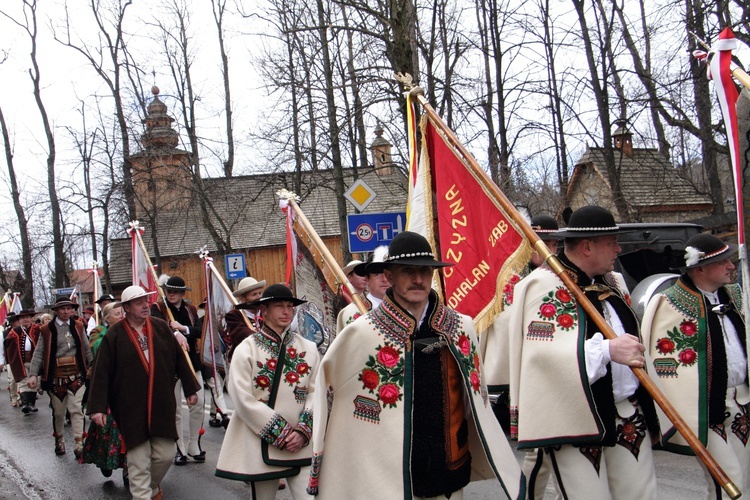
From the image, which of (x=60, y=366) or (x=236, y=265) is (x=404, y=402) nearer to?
(x=60, y=366)

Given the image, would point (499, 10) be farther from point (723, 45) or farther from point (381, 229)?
point (723, 45)

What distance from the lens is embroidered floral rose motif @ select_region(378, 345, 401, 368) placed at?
12.7ft

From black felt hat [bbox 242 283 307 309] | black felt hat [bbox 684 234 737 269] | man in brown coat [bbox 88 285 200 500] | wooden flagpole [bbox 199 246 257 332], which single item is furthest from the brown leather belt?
black felt hat [bbox 684 234 737 269]

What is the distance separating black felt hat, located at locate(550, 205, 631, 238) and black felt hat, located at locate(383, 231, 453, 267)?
0.88 metres

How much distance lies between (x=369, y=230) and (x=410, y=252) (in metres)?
7.37

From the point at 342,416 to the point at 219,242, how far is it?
24.2 m

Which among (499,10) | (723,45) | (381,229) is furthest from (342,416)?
(499,10)

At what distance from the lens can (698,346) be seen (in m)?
4.86

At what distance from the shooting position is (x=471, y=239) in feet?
19.5

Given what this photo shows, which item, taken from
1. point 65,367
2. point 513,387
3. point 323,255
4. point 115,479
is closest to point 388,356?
point 513,387

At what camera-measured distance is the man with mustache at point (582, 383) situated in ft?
13.7

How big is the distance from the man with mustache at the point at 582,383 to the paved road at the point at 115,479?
221cm

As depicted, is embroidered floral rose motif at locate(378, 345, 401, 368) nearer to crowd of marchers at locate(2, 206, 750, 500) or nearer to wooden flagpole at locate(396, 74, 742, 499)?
crowd of marchers at locate(2, 206, 750, 500)

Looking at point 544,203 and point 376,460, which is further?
point 544,203
